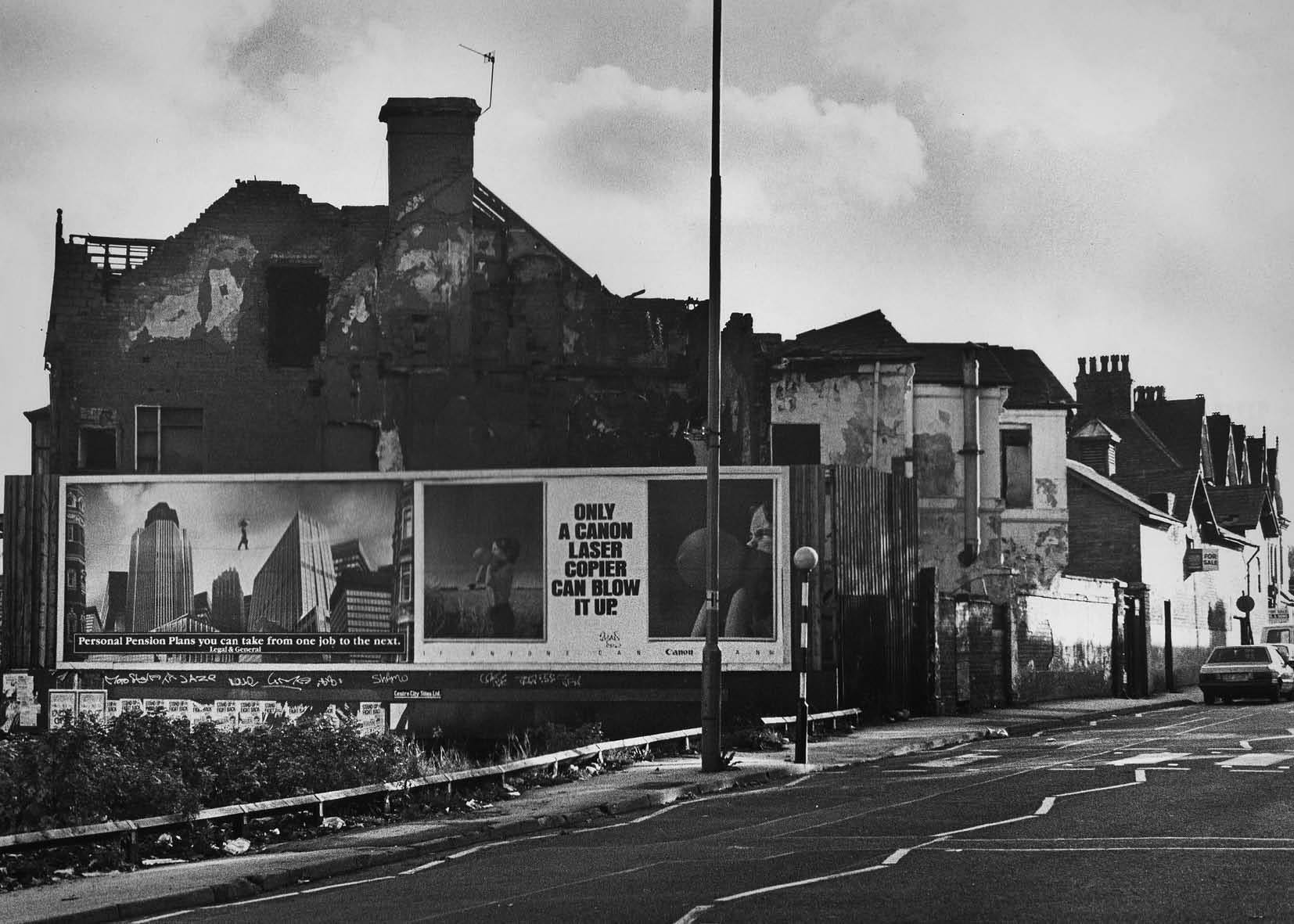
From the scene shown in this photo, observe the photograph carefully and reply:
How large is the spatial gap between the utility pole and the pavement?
22.2 inches

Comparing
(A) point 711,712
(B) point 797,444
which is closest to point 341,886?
(A) point 711,712

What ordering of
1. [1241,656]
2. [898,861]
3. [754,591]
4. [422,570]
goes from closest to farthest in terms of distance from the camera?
1. [898,861]
2. [754,591]
3. [422,570]
4. [1241,656]

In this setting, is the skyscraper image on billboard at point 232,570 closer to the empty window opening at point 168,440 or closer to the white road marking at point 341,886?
the empty window opening at point 168,440

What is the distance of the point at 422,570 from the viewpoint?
108ft

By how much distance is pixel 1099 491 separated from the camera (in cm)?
5522

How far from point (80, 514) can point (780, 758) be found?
52.3 feet

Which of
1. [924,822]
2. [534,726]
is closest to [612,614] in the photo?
[534,726]

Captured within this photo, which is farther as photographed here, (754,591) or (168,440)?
(168,440)

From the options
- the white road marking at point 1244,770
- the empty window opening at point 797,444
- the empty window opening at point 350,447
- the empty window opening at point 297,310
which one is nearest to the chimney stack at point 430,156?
the empty window opening at point 297,310

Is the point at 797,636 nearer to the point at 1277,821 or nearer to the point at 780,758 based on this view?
the point at 780,758

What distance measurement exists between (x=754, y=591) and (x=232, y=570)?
999cm

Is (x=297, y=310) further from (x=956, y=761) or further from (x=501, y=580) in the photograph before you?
(x=956, y=761)

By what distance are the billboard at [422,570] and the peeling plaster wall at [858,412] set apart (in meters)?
10.7

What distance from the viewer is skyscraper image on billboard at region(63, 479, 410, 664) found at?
1305 inches
